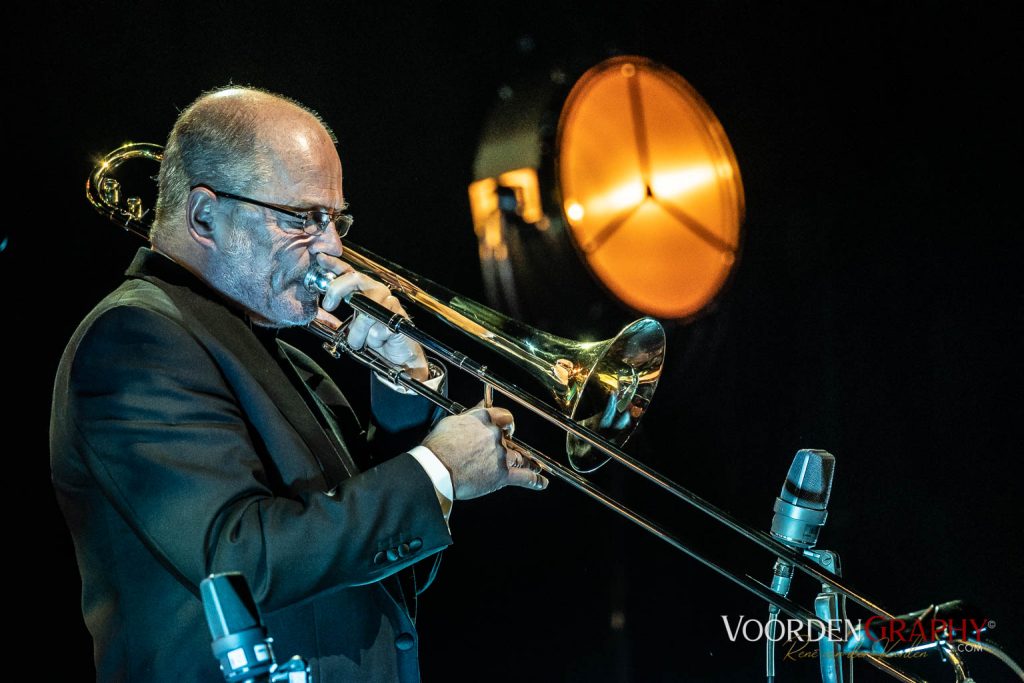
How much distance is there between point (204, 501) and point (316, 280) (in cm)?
70

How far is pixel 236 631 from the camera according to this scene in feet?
3.54

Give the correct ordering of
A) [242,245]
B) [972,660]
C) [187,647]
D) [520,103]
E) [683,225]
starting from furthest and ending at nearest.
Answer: [683,225] → [972,660] → [520,103] → [242,245] → [187,647]

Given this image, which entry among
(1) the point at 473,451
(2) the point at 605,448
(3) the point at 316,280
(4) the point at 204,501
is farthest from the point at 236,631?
(3) the point at 316,280

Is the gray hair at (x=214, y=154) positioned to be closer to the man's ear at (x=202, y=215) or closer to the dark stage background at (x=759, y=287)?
the man's ear at (x=202, y=215)

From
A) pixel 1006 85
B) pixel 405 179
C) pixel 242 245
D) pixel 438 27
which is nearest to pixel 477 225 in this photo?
pixel 405 179

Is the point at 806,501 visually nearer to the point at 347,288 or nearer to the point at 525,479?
the point at 525,479

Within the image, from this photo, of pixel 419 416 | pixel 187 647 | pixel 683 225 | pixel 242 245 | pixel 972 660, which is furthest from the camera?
pixel 683 225

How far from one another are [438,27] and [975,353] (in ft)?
7.94

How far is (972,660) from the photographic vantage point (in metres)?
3.41

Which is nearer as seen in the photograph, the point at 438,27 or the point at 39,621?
the point at 39,621

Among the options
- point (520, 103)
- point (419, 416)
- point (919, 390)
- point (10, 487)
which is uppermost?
point (520, 103)

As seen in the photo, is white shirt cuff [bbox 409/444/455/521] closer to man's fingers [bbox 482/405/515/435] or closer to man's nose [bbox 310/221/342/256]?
man's fingers [bbox 482/405/515/435]

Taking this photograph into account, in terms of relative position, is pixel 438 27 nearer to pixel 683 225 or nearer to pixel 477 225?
pixel 477 225

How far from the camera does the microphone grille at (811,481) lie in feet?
6.05
